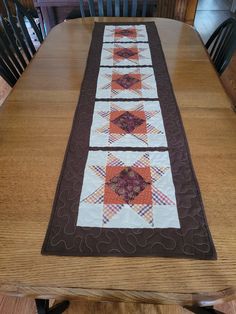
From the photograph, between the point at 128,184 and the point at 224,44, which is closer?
the point at 128,184

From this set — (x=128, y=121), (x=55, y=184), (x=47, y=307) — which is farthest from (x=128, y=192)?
(x=47, y=307)

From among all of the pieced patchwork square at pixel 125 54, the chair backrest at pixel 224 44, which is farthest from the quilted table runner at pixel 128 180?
the chair backrest at pixel 224 44

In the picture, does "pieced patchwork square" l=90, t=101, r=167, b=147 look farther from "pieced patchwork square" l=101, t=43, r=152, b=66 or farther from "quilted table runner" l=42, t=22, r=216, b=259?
"pieced patchwork square" l=101, t=43, r=152, b=66

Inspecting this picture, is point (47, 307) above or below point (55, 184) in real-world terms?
below

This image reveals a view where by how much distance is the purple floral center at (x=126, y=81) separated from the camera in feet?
3.41

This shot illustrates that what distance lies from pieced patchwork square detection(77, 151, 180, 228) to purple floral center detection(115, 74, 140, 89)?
1.33 ft

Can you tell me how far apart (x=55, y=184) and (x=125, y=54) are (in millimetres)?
862

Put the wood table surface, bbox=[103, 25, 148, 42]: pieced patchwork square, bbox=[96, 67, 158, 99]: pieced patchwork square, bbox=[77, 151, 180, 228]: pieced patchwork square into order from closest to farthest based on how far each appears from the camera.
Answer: the wood table surface
bbox=[77, 151, 180, 228]: pieced patchwork square
bbox=[96, 67, 158, 99]: pieced patchwork square
bbox=[103, 25, 148, 42]: pieced patchwork square

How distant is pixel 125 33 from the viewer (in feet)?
4.75

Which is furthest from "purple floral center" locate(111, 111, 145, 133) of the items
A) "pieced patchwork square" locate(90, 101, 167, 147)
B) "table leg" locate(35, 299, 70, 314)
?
"table leg" locate(35, 299, 70, 314)

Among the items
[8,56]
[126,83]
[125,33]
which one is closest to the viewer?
[126,83]

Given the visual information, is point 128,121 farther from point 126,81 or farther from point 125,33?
point 125,33

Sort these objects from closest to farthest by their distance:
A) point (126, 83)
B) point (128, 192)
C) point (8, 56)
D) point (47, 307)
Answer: point (128, 192) → point (47, 307) → point (126, 83) → point (8, 56)

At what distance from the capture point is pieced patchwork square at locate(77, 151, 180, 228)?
596 millimetres
